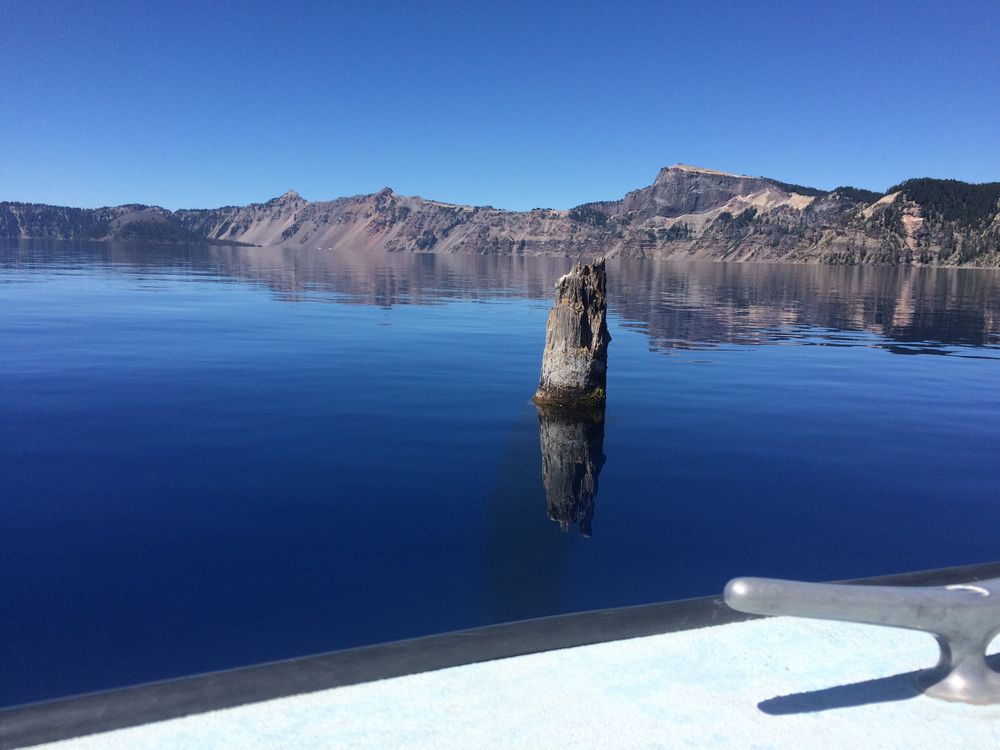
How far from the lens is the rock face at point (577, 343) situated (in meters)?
19.0

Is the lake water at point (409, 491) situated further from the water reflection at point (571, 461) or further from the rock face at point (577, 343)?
the rock face at point (577, 343)

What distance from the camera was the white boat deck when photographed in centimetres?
298

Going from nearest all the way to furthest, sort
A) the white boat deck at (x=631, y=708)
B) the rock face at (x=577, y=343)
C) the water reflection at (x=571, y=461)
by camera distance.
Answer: the white boat deck at (x=631, y=708) < the water reflection at (x=571, y=461) < the rock face at (x=577, y=343)

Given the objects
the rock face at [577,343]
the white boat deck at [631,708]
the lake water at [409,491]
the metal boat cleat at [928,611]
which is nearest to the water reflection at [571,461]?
the lake water at [409,491]

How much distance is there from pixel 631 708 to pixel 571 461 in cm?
1198

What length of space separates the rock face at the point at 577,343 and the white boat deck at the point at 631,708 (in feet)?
50.8

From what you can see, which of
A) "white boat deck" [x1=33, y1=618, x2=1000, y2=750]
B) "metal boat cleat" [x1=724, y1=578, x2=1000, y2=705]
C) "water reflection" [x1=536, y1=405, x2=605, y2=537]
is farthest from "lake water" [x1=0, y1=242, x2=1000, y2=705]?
"metal boat cleat" [x1=724, y1=578, x2=1000, y2=705]

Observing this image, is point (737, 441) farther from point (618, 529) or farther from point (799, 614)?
point (799, 614)

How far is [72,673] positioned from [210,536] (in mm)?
3416

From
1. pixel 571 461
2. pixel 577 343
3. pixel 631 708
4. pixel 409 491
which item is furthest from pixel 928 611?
pixel 577 343

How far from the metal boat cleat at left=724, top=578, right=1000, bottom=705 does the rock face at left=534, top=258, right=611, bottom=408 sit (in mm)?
15892

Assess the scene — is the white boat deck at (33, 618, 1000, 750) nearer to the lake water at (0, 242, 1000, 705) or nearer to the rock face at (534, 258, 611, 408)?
the lake water at (0, 242, 1000, 705)

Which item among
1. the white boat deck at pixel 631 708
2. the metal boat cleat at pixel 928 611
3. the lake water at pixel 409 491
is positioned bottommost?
the lake water at pixel 409 491

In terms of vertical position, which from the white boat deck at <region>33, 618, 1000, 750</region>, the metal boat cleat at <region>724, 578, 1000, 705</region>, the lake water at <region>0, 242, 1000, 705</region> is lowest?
the lake water at <region>0, 242, 1000, 705</region>
